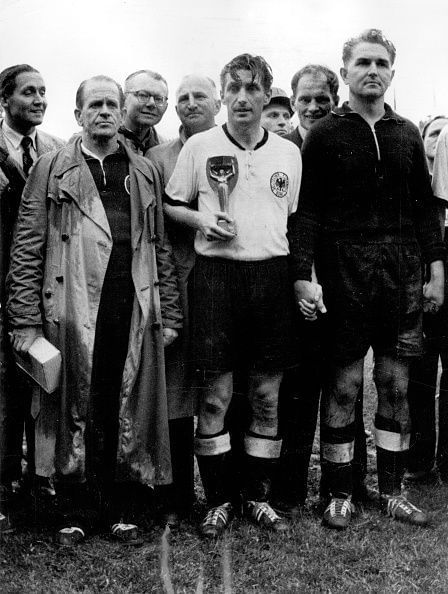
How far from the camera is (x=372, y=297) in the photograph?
3.83 m

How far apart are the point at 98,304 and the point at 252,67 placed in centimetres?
152

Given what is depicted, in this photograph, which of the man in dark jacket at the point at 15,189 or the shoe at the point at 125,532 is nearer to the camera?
the shoe at the point at 125,532

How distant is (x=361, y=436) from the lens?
4367 mm

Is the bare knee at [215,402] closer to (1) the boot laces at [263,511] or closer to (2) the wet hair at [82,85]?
(1) the boot laces at [263,511]

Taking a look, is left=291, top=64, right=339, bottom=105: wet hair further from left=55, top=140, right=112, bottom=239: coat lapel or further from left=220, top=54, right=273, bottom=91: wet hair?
left=55, top=140, right=112, bottom=239: coat lapel

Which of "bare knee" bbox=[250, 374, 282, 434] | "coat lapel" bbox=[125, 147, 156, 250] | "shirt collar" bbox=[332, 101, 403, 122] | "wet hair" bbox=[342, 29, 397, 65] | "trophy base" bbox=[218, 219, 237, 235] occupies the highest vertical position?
"wet hair" bbox=[342, 29, 397, 65]

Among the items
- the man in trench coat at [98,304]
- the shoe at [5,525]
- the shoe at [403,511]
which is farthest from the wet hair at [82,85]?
the shoe at [403,511]

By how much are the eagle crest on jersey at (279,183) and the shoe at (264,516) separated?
1.69m

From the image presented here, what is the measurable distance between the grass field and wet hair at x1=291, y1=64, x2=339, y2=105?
8.45 feet

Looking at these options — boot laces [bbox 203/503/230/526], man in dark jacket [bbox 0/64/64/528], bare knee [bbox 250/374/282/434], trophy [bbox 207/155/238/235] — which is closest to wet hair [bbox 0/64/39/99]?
man in dark jacket [bbox 0/64/64/528]

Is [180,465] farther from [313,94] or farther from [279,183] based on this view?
[313,94]

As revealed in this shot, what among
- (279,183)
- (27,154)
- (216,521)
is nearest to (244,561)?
(216,521)

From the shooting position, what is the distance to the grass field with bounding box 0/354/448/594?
3301 millimetres

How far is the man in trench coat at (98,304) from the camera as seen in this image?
12.0 feet
